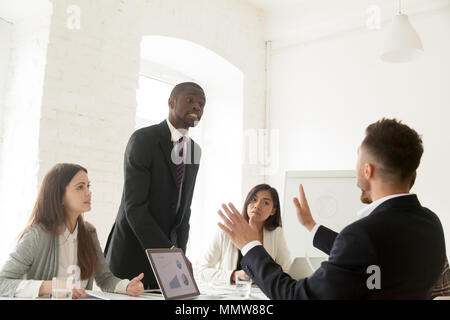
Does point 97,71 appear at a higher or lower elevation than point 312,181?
higher

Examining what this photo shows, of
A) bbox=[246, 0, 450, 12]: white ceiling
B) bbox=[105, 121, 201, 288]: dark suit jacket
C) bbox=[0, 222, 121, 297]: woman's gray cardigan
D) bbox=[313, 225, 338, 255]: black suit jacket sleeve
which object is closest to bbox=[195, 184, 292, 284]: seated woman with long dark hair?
bbox=[105, 121, 201, 288]: dark suit jacket

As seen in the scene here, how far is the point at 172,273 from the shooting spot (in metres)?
1.64

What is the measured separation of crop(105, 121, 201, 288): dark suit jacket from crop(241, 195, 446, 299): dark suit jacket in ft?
3.17

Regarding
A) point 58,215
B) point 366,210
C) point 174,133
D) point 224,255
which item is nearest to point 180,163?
point 174,133

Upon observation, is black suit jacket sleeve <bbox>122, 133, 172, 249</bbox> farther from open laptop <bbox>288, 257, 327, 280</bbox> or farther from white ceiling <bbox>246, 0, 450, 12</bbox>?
white ceiling <bbox>246, 0, 450, 12</bbox>

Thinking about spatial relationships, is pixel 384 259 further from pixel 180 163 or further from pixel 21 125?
pixel 21 125

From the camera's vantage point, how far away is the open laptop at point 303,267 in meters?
2.68

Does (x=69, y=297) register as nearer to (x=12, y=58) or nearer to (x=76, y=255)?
(x=76, y=255)

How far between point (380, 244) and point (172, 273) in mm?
790

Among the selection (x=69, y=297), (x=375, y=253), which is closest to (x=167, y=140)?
(x=69, y=297)

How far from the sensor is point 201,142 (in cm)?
534

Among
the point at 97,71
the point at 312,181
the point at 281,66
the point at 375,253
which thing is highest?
the point at 281,66

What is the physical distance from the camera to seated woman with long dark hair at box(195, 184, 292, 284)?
2.85 meters

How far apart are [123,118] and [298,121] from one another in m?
2.19
